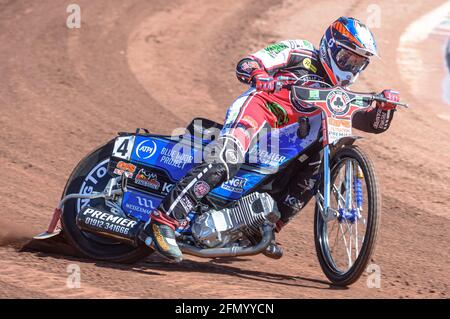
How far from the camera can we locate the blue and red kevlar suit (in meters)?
6.55

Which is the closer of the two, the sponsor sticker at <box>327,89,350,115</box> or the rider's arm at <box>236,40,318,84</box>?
the sponsor sticker at <box>327,89,350,115</box>

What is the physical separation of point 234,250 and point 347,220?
2.90 feet

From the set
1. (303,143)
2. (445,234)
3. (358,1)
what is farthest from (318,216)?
(358,1)

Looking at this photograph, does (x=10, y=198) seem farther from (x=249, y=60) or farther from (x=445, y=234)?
(x=445, y=234)

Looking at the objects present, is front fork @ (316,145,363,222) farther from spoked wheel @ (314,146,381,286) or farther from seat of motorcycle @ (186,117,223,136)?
seat of motorcycle @ (186,117,223,136)

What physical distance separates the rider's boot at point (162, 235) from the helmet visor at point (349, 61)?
5.77 ft

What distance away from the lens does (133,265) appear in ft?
22.6

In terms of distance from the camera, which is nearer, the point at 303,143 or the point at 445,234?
the point at 303,143

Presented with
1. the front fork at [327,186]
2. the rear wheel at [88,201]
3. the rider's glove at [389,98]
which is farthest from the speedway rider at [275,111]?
the rear wheel at [88,201]

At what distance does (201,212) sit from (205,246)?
0.30 metres

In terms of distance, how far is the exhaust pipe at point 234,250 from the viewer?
655cm

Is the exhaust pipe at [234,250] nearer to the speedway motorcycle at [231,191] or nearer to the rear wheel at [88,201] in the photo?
the speedway motorcycle at [231,191]

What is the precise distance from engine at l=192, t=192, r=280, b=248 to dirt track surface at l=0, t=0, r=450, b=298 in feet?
0.97

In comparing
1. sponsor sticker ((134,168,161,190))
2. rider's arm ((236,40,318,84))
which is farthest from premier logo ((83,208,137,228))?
rider's arm ((236,40,318,84))
